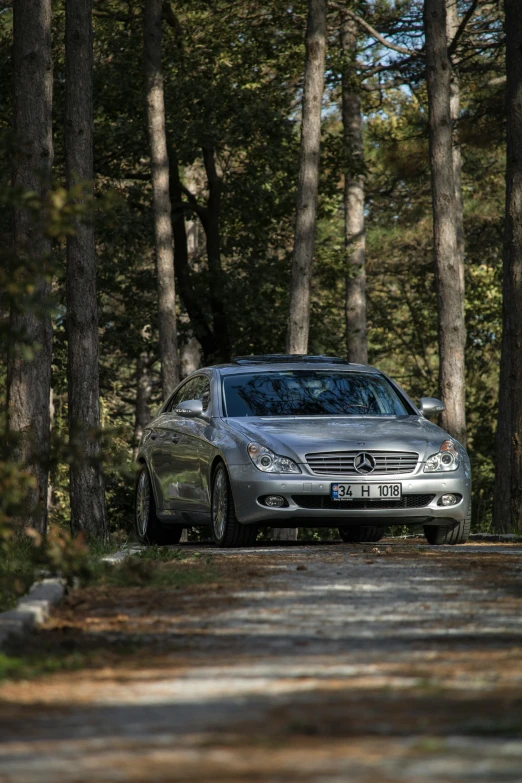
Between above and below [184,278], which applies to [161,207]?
above

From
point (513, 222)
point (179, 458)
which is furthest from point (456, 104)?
point (179, 458)

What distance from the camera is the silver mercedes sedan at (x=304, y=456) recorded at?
1296 centimetres

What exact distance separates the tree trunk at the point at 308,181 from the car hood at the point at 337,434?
960 cm

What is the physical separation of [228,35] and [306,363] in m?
17.5

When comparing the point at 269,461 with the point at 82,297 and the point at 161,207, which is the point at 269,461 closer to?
the point at 82,297

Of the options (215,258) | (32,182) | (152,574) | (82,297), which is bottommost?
(152,574)

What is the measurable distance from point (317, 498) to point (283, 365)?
7.64 ft

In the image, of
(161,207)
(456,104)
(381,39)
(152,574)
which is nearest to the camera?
(152,574)

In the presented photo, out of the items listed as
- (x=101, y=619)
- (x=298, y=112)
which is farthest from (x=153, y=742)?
(x=298, y=112)

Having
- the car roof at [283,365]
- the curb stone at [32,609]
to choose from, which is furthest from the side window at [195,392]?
the curb stone at [32,609]

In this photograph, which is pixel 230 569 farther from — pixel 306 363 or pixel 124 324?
pixel 124 324

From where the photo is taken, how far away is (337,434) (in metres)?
13.2

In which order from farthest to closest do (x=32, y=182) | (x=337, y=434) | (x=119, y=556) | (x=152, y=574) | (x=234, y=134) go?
(x=234, y=134) → (x=32, y=182) → (x=337, y=434) → (x=119, y=556) → (x=152, y=574)

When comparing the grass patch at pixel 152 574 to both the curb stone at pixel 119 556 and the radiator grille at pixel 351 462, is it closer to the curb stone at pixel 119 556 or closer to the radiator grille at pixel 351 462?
the curb stone at pixel 119 556
